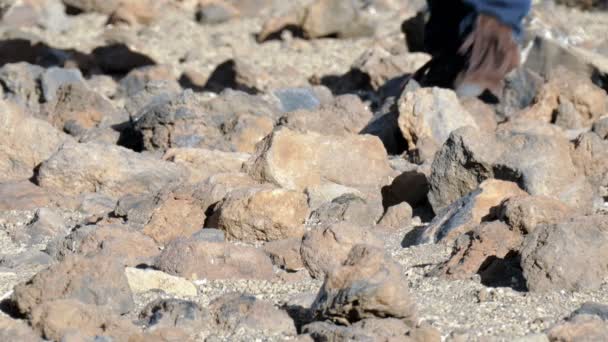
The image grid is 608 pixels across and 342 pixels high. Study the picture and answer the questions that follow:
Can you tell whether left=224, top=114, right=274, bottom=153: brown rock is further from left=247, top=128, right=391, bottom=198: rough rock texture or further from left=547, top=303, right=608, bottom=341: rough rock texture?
left=547, top=303, right=608, bottom=341: rough rock texture

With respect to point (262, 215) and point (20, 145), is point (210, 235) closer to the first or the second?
point (262, 215)

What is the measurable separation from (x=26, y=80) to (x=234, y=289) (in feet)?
9.71

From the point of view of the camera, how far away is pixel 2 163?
461cm

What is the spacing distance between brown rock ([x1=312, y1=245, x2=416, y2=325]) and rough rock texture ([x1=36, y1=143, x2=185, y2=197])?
5.27 feet

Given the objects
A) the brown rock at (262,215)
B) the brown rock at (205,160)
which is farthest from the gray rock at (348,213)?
the brown rock at (205,160)

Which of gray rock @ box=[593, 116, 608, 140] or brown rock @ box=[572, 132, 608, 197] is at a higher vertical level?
brown rock @ box=[572, 132, 608, 197]

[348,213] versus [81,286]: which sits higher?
[81,286]

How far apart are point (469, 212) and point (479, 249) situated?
1.18ft

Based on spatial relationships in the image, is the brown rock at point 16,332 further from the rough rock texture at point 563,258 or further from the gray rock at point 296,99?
the gray rock at point 296,99

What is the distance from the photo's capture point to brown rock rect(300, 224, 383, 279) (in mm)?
3342

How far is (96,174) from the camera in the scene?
4348 mm

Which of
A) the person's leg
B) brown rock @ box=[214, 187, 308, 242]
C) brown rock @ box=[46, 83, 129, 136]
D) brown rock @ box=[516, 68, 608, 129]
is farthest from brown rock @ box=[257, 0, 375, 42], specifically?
brown rock @ box=[214, 187, 308, 242]

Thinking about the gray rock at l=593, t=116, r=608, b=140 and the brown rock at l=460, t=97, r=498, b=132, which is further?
the brown rock at l=460, t=97, r=498, b=132

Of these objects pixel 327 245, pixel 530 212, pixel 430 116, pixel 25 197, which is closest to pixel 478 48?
pixel 430 116
